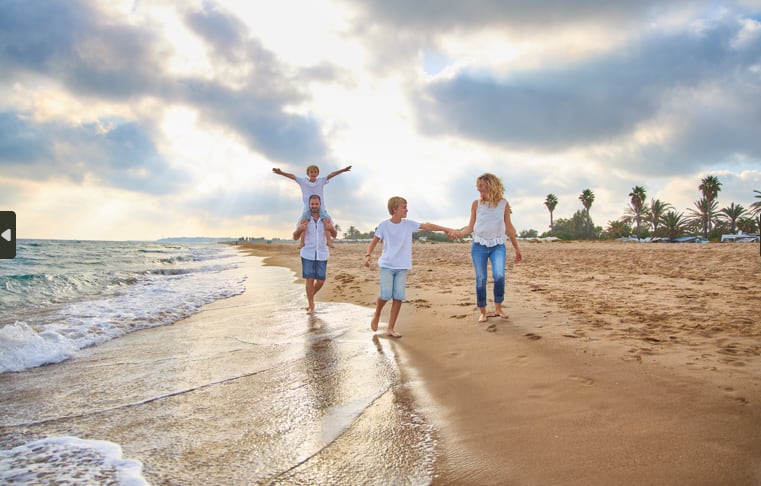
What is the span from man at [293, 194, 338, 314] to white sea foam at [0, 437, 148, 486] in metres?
4.79

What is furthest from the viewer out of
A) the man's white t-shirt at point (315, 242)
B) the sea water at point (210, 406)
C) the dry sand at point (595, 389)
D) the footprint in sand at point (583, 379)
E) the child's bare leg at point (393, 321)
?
the man's white t-shirt at point (315, 242)

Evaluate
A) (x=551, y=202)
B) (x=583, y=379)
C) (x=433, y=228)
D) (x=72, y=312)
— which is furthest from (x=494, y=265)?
(x=551, y=202)

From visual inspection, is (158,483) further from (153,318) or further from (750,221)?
(750,221)

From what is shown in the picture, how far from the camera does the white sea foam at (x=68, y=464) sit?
212 centimetres

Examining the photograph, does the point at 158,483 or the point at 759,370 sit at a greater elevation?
the point at 759,370

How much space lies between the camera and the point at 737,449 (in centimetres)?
211

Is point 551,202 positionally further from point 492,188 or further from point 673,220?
point 492,188

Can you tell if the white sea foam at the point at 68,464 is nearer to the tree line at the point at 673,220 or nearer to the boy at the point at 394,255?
the boy at the point at 394,255

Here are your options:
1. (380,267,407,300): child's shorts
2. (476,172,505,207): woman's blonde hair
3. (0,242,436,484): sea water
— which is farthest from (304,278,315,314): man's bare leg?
(476,172,505,207): woman's blonde hair

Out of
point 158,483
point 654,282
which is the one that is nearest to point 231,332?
point 158,483

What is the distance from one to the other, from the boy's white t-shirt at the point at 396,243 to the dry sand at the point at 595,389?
957mm

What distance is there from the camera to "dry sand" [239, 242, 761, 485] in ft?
6.81

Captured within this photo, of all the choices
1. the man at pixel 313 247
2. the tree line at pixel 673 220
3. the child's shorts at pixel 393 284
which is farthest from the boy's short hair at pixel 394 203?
the tree line at pixel 673 220

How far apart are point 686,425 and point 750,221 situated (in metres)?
68.8
